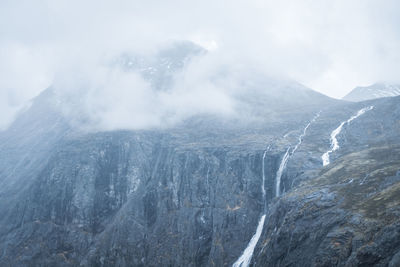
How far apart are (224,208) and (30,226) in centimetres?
7010

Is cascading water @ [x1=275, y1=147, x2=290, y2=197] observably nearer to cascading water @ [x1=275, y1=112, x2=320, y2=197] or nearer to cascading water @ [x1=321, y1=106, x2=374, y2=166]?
cascading water @ [x1=275, y1=112, x2=320, y2=197]

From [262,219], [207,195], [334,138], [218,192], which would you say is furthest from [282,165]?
[334,138]

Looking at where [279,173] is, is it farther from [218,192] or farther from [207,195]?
[207,195]

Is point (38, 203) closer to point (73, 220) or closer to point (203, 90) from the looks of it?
point (73, 220)

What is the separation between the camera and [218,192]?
93.9 metres

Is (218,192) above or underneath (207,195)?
above

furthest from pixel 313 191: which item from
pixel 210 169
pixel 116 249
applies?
pixel 116 249

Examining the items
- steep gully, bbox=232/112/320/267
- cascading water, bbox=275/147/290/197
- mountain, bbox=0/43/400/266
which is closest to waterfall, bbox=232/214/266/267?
steep gully, bbox=232/112/320/267

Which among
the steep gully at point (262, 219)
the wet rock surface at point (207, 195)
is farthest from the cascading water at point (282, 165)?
the wet rock surface at point (207, 195)

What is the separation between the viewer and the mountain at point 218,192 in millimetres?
48406

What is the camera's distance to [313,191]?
59969mm

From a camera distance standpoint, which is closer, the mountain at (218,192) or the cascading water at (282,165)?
the mountain at (218,192)

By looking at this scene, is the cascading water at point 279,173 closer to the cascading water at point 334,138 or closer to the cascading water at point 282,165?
the cascading water at point 282,165

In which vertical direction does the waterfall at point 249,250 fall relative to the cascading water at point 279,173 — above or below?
below
